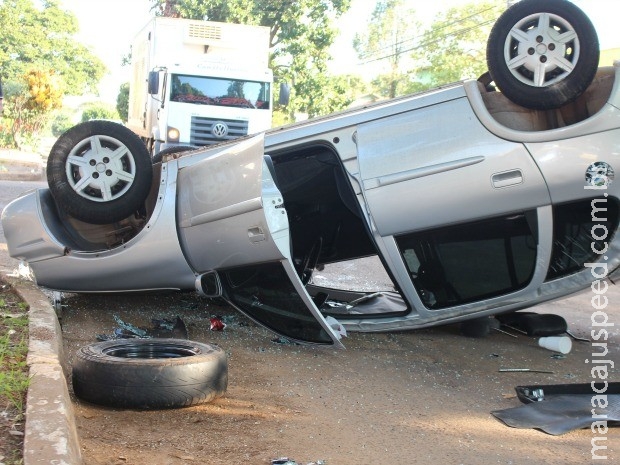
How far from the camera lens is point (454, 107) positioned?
516cm

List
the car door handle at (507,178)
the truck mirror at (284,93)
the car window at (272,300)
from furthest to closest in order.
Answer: the truck mirror at (284,93) < the car window at (272,300) < the car door handle at (507,178)

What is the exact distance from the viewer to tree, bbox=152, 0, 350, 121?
29.9 meters

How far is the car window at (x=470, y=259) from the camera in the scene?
5180 millimetres

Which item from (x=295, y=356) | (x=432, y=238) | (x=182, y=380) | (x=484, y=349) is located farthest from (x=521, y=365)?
(x=182, y=380)

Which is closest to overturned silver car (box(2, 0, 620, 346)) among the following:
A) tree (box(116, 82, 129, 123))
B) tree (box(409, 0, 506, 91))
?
tree (box(409, 0, 506, 91))

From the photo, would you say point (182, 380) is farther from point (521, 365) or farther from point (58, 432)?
point (521, 365)

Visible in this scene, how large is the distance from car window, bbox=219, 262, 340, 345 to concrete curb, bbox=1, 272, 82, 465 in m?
1.28

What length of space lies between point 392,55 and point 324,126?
1835 inches

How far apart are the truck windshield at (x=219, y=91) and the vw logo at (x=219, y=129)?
488 mm

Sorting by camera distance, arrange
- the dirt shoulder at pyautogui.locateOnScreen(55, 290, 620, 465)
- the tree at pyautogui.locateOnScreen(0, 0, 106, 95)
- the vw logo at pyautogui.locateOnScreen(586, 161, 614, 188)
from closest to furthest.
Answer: the dirt shoulder at pyautogui.locateOnScreen(55, 290, 620, 465) → the vw logo at pyautogui.locateOnScreen(586, 161, 614, 188) → the tree at pyautogui.locateOnScreen(0, 0, 106, 95)

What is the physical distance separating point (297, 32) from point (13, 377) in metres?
28.1

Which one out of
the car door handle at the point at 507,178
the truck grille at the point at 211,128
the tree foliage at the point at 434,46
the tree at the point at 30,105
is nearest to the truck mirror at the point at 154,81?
the truck grille at the point at 211,128

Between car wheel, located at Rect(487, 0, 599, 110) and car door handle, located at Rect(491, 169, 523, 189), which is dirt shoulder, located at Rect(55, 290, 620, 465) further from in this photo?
car wheel, located at Rect(487, 0, 599, 110)

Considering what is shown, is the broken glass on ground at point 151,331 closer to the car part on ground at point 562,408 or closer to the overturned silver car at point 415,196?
the overturned silver car at point 415,196
